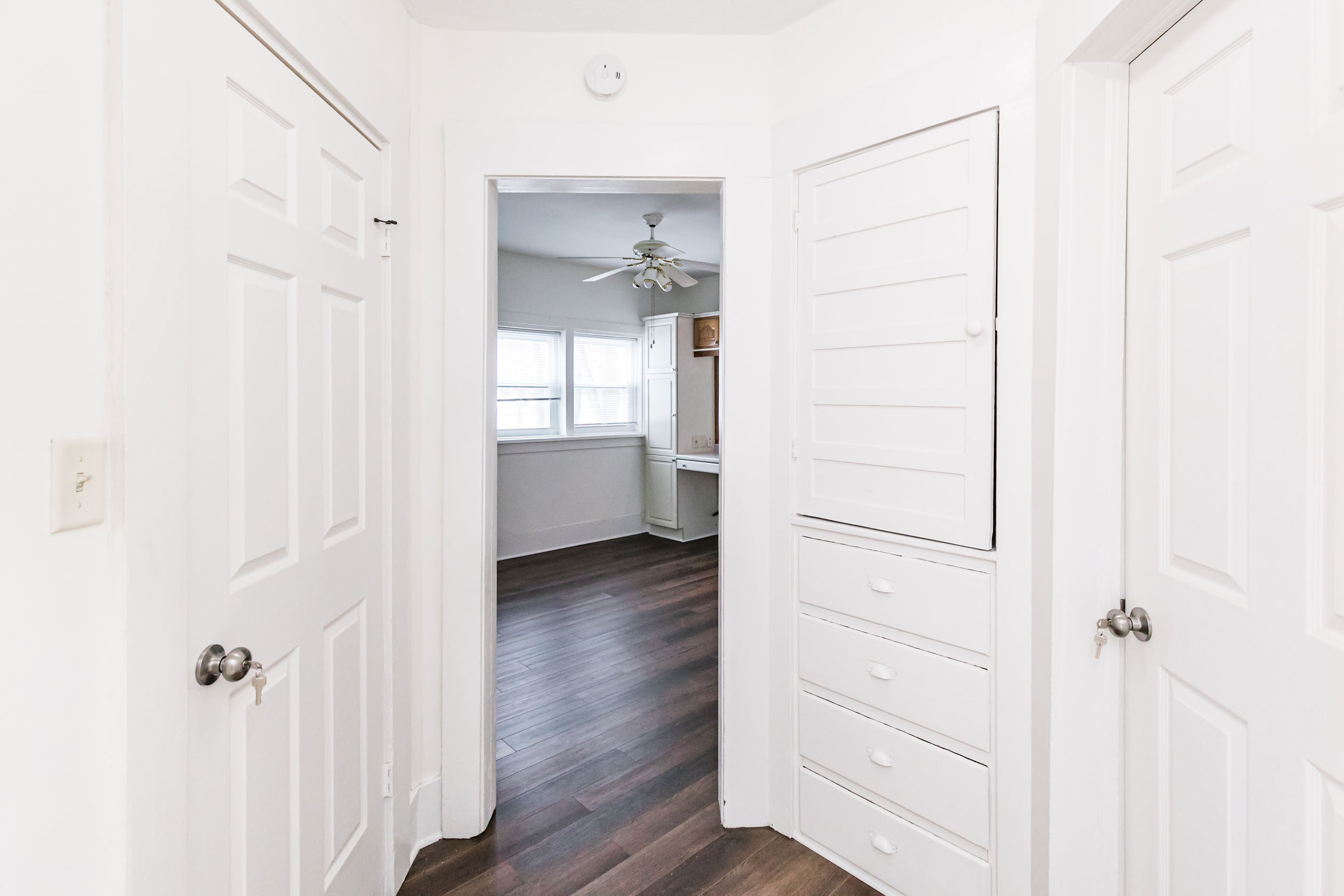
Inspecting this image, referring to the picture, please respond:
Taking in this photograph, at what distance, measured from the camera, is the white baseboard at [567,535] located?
5.14 m

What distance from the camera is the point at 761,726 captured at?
1.88 m

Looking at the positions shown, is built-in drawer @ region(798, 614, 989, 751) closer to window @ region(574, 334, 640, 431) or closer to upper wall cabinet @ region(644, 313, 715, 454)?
upper wall cabinet @ region(644, 313, 715, 454)

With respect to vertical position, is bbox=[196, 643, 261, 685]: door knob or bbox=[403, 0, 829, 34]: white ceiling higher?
bbox=[403, 0, 829, 34]: white ceiling

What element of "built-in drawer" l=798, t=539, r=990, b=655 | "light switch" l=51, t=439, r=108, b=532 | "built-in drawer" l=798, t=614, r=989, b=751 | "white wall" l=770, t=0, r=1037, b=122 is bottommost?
"built-in drawer" l=798, t=614, r=989, b=751

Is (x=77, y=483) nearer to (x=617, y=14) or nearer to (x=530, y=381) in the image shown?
(x=617, y=14)

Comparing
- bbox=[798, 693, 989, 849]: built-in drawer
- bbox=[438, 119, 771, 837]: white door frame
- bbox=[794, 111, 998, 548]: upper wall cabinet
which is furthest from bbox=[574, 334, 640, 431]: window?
bbox=[798, 693, 989, 849]: built-in drawer

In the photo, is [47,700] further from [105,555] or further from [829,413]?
[829,413]

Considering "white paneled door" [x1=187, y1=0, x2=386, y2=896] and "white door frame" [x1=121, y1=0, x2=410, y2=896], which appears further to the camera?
"white paneled door" [x1=187, y1=0, x2=386, y2=896]

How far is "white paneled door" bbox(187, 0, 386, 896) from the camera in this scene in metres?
0.99

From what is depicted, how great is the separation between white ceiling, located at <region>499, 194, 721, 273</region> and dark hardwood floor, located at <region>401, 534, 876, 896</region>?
243 cm

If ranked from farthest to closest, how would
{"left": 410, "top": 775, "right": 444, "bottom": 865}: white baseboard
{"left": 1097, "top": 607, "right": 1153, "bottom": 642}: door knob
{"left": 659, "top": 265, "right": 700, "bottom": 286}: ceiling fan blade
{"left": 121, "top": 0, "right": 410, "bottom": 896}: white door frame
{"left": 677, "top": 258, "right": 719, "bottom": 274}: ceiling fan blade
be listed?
{"left": 677, "top": 258, "right": 719, "bottom": 274}: ceiling fan blade
{"left": 659, "top": 265, "right": 700, "bottom": 286}: ceiling fan blade
{"left": 410, "top": 775, "right": 444, "bottom": 865}: white baseboard
{"left": 1097, "top": 607, "right": 1153, "bottom": 642}: door knob
{"left": 121, "top": 0, "right": 410, "bottom": 896}: white door frame

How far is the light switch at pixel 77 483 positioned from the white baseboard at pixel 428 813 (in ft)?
4.55

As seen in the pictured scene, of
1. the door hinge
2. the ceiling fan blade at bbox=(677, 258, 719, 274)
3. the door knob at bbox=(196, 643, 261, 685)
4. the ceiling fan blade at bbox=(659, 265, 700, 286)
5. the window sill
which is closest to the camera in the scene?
the door knob at bbox=(196, 643, 261, 685)

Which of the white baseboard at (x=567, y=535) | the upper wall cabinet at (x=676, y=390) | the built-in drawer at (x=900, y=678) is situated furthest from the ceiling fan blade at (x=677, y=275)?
the built-in drawer at (x=900, y=678)
